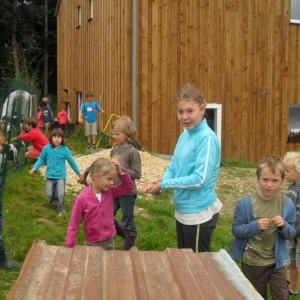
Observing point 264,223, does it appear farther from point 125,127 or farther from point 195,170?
point 125,127

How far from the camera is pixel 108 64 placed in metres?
17.7

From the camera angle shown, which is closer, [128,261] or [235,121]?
[128,261]

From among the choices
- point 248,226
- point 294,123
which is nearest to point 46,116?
point 294,123

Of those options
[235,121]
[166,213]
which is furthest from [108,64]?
[166,213]

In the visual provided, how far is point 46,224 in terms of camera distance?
27.1ft

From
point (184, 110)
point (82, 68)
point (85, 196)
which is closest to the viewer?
point (184, 110)

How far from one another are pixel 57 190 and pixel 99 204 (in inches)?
145

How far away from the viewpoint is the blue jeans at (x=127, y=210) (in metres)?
6.38

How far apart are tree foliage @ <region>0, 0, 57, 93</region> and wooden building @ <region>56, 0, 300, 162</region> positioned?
66.8 ft

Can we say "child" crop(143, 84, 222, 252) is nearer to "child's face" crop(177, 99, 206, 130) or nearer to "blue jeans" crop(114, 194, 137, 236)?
"child's face" crop(177, 99, 206, 130)

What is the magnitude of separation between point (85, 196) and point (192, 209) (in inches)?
44.7

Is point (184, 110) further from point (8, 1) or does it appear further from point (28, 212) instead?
point (8, 1)

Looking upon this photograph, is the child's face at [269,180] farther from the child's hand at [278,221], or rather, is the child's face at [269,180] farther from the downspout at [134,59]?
the downspout at [134,59]

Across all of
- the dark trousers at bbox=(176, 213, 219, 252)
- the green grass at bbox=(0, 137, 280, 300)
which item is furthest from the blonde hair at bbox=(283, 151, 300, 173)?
the green grass at bbox=(0, 137, 280, 300)
